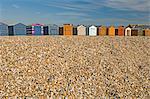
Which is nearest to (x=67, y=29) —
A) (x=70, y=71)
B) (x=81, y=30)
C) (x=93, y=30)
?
(x=81, y=30)

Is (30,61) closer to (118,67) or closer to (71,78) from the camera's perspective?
(71,78)

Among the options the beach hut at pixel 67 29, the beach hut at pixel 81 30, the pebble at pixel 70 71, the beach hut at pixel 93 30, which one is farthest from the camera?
the beach hut at pixel 93 30

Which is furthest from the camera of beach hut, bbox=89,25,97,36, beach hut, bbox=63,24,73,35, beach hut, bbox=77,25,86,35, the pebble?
beach hut, bbox=89,25,97,36

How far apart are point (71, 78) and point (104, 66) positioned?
1.68m

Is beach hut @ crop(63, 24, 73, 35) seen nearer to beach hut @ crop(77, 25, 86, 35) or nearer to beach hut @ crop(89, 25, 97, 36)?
beach hut @ crop(77, 25, 86, 35)

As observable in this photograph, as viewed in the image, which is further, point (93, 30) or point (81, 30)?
point (93, 30)

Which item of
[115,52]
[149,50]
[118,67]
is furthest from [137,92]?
[149,50]

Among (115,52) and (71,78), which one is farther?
(115,52)

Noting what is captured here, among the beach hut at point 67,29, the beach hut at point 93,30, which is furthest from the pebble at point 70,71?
the beach hut at point 93,30

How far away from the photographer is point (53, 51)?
9422mm

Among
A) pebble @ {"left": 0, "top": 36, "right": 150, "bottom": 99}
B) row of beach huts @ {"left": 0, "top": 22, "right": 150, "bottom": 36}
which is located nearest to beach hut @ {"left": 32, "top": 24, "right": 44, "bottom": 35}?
row of beach huts @ {"left": 0, "top": 22, "right": 150, "bottom": 36}

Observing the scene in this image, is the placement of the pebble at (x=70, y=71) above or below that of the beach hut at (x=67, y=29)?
below

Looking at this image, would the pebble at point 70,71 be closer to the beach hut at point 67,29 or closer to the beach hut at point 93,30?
the beach hut at point 67,29

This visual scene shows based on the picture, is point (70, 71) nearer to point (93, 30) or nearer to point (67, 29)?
point (67, 29)
